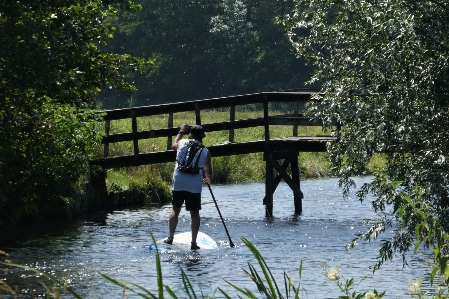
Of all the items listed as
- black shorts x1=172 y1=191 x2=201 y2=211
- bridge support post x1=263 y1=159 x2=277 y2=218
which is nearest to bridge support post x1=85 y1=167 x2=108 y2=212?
bridge support post x1=263 y1=159 x2=277 y2=218

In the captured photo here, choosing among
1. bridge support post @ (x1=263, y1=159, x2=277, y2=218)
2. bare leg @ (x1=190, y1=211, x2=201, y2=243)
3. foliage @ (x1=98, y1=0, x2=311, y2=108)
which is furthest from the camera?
foliage @ (x1=98, y1=0, x2=311, y2=108)

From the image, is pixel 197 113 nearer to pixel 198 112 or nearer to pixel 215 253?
pixel 198 112

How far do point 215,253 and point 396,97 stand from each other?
3.97 m

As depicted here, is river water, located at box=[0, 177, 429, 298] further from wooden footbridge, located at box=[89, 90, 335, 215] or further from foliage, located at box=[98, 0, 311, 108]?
foliage, located at box=[98, 0, 311, 108]

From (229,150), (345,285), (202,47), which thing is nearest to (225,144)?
(229,150)

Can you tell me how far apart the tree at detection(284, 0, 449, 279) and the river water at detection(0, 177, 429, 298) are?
3.43ft

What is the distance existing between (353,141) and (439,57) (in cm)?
144

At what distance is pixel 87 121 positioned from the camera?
16875 millimetres

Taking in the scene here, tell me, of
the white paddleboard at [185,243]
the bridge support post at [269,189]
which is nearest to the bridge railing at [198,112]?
the bridge support post at [269,189]

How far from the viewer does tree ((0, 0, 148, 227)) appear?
13.2m

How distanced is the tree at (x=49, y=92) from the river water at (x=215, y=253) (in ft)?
2.55

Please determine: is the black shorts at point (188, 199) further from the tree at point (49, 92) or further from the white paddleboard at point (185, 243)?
the tree at point (49, 92)

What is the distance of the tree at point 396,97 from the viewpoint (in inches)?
389

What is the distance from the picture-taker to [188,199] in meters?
13.3
